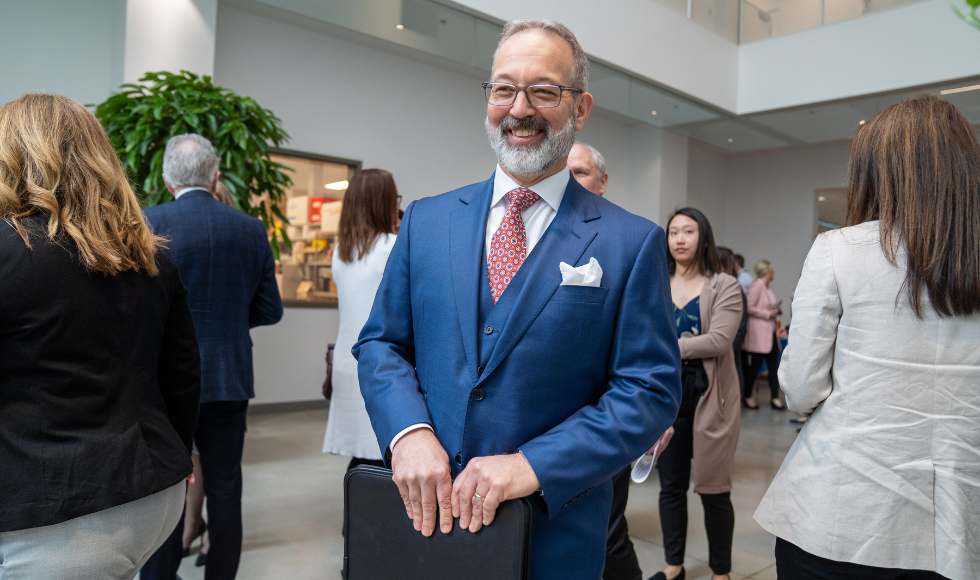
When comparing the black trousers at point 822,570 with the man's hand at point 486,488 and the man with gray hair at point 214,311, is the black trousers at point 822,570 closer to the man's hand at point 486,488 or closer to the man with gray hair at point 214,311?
the man's hand at point 486,488

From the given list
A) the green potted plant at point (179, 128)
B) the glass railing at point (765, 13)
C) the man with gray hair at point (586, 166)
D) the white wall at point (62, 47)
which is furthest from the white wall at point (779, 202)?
the man with gray hair at point (586, 166)

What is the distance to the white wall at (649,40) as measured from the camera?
21.4 feet

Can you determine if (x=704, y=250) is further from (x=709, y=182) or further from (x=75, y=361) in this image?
(x=709, y=182)

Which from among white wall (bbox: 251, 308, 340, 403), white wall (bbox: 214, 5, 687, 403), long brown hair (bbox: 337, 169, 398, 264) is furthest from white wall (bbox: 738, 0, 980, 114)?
long brown hair (bbox: 337, 169, 398, 264)

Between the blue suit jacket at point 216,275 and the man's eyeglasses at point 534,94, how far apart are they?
1.56 meters

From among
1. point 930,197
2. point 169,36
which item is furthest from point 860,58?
point 930,197

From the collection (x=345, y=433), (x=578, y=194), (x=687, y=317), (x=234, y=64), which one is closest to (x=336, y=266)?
(x=345, y=433)

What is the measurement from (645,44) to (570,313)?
7248mm

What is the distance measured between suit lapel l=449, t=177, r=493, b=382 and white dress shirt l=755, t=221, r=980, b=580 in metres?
0.77

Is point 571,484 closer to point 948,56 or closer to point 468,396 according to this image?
point 468,396

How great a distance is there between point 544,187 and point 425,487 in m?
0.60

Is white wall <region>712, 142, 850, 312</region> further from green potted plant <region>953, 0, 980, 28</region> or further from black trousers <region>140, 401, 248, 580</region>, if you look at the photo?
green potted plant <region>953, 0, 980, 28</region>

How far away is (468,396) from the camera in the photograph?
3.82ft

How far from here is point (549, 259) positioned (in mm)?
1193
